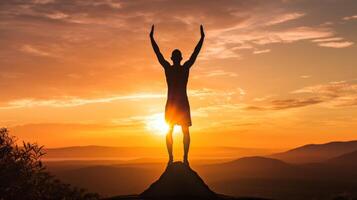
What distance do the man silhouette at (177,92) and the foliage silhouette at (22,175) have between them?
200 inches

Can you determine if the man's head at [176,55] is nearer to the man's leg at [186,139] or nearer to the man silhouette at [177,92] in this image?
the man silhouette at [177,92]

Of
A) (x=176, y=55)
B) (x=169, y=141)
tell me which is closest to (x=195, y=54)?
(x=176, y=55)

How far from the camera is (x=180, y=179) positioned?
21.2 meters

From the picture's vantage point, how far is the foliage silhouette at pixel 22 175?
19.4 m

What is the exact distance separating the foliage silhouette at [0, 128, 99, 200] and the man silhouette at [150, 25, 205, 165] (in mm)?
5091

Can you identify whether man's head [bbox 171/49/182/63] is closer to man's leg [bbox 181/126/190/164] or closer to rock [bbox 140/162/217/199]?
man's leg [bbox 181/126/190/164]

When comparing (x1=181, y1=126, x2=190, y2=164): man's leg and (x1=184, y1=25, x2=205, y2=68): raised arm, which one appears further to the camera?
(x1=181, y1=126, x2=190, y2=164): man's leg

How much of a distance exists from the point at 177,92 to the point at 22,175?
6.82 metres

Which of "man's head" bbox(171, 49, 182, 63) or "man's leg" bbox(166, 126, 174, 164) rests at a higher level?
"man's head" bbox(171, 49, 182, 63)

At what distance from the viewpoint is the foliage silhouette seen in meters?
19.4

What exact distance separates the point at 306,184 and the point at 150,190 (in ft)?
457

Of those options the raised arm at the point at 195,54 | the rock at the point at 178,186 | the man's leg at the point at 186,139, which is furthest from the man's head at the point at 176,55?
the rock at the point at 178,186

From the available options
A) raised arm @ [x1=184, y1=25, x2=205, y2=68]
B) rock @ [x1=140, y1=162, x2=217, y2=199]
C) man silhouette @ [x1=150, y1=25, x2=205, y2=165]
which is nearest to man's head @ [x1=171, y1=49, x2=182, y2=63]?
man silhouette @ [x1=150, y1=25, x2=205, y2=165]

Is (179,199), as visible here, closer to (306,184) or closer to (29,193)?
(29,193)
